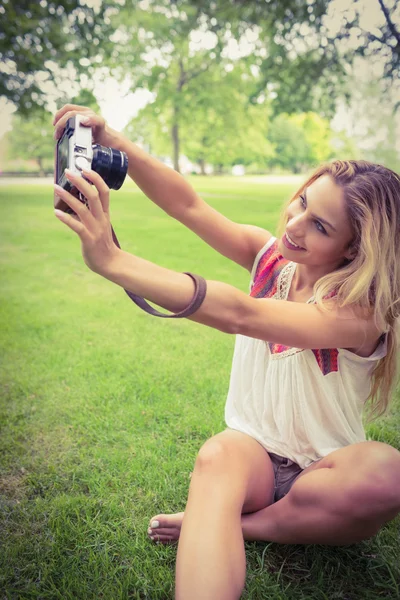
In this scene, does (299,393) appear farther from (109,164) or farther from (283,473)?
(109,164)

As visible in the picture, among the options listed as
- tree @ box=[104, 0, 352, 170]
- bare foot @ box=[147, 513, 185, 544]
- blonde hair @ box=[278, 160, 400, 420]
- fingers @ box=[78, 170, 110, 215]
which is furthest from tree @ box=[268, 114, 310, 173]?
fingers @ box=[78, 170, 110, 215]

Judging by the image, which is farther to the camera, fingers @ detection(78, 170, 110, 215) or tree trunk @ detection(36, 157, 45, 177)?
tree trunk @ detection(36, 157, 45, 177)

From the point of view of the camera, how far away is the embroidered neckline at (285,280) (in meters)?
0.97

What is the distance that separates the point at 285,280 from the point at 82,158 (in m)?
0.47

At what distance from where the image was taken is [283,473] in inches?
38.1

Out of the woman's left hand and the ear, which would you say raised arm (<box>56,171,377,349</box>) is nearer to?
the woman's left hand

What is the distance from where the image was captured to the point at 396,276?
0.84 m

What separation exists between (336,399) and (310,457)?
4.5 inches

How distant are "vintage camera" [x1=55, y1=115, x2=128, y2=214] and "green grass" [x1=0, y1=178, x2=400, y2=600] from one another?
647 millimetres

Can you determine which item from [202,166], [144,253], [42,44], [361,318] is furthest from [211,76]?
[361,318]

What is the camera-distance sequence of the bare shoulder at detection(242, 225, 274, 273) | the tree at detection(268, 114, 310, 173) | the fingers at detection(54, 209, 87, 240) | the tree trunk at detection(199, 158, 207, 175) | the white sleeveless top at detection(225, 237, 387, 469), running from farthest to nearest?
the tree trunk at detection(199, 158, 207, 175), the tree at detection(268, 114, 310, 173), the bare shoulder at detection(242, 225, 274, 273), the white sleeveless top at detection(225, 237, 387, 469), the fingers at detection(54, 209, 87, 240)

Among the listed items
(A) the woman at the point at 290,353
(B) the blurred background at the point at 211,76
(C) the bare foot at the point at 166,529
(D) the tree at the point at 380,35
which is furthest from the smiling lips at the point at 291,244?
(D) the tree at the point at 380,35

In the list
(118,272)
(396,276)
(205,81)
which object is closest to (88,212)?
(118,272)

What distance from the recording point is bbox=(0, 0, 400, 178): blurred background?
3.48 m
